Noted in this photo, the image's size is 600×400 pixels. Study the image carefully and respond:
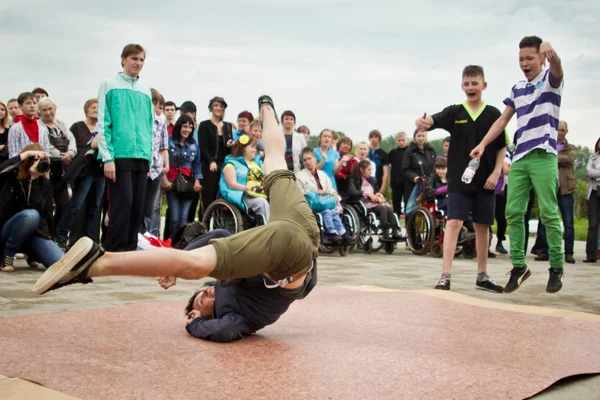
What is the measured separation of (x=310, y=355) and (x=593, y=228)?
7321mm

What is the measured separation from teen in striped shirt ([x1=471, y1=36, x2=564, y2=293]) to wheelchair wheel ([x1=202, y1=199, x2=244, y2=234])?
3.56 metres

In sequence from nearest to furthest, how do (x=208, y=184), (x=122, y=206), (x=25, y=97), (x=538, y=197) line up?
1. (x=538, y=197)
2. (x=122, y=206)
3. (x=25, y=97)
4. (x=208, y=184)

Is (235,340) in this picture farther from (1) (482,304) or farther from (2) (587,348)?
(1) (482,304)

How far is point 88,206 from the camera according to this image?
773cm

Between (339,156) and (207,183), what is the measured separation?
2.25m

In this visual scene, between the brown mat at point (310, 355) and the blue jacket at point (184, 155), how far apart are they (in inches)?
176

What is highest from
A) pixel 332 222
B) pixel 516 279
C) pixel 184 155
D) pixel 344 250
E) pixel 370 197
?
pixel 184 155

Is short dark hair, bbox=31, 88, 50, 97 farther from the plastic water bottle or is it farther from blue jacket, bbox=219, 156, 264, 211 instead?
the plastic water bottle

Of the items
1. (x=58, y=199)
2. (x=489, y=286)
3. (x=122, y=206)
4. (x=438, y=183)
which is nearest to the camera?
(x=489, y=286)

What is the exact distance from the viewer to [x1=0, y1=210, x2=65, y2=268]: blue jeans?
5797 mm

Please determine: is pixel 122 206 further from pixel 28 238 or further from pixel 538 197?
pixel 538 197

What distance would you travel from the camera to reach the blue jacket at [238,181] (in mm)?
8266

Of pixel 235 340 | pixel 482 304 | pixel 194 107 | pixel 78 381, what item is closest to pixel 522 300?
pixel 482 304

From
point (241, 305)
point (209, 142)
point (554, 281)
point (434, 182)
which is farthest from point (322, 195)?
point (241, 305)
